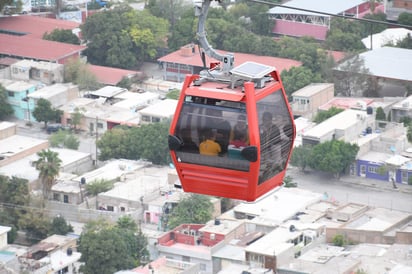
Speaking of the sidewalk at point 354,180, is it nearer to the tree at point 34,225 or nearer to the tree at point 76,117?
the tree at point 76,117

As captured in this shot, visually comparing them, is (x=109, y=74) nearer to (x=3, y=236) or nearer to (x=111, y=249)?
(x=3, y=236)

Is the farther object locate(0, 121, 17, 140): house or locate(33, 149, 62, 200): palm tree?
locate(0, 121, 17, 140): house

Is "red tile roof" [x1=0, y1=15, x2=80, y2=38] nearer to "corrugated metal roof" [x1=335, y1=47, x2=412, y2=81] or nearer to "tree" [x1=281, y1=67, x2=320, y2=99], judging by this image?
"tree" [x1=281, y1=67, x2=320, y2=99]

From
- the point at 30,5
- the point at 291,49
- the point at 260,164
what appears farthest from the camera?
the point at 30,5

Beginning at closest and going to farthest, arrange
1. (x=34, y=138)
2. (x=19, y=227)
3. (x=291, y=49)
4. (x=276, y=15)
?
(x=19, y=227) → (x=34, y=138) → (x=291, y=49) → (x=276, y=15)

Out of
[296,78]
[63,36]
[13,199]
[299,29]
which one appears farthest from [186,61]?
[13,199]

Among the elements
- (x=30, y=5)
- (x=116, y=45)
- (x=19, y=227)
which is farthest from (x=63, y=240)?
(x=30, y=5)

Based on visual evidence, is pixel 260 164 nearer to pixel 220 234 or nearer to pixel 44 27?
pixel 220 234

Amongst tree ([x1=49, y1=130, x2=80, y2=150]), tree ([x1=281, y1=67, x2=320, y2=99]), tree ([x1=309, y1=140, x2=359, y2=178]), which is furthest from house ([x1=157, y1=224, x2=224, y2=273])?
tree ([x1=281, y1=67, x2=320, y2=99])
